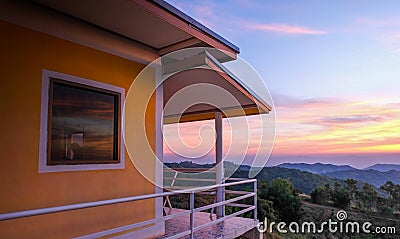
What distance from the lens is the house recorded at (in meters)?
3.21

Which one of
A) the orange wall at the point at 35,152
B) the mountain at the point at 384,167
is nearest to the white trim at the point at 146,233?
the orange wall at the point at 35,152

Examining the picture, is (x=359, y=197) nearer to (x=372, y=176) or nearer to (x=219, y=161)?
(x=372, y=176)

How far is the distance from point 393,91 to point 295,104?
328cm

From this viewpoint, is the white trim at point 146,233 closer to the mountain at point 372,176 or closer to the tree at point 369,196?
the mountain at point 372,176

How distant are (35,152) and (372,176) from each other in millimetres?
13792

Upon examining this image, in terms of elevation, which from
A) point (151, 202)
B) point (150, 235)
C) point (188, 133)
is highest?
point (188, 133)

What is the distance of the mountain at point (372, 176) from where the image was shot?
12609 millimetres

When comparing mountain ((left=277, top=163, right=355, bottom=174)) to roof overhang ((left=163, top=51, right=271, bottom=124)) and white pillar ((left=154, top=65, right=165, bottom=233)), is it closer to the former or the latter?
roof overhang ((left=163, top=51, right=271, bottom=124))

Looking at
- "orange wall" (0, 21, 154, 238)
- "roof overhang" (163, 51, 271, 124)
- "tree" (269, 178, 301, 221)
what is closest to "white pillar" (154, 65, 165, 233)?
"roof overhang" (163, 51, 271, 124)

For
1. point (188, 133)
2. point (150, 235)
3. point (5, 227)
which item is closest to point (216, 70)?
point (150, 235)

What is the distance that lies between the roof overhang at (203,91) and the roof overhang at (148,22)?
288 mm

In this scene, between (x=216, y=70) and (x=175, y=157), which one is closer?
(x=216, y=70)

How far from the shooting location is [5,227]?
120 inches

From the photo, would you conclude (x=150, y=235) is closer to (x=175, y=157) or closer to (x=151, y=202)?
(x=151, y=202)
